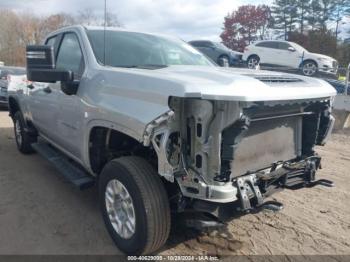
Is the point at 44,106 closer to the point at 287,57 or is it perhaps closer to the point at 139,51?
the point at 139,51

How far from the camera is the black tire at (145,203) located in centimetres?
289

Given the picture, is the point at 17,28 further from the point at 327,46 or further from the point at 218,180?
the point at 218,180

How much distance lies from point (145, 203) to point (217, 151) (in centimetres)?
70

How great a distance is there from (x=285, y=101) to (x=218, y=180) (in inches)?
32.1

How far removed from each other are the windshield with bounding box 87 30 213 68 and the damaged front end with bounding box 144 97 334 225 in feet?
4.17

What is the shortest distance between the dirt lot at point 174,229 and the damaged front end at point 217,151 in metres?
0.64

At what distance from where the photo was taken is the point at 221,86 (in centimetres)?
258

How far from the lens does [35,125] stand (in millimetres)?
5695

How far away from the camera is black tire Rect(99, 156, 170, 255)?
9.48 feet

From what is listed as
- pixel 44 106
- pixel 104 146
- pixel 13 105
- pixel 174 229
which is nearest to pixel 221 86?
pixel 104 146

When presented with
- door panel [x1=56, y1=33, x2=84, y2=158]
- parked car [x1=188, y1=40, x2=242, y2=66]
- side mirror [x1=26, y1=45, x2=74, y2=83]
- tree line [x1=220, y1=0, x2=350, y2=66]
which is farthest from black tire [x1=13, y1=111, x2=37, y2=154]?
tree line [x1=220, y1=0, x2=350, y2=66]

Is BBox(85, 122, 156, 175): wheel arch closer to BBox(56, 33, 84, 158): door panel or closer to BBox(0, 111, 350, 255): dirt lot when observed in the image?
BBox(56, 33, 84, 158): door panel

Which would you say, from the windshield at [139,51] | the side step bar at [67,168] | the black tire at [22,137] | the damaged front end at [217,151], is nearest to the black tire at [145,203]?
the damaged front end at [217,151]

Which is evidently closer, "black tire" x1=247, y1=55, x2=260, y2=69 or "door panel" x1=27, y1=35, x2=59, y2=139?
"door panel" x1=27, y1=35, x2=59, y2=139
